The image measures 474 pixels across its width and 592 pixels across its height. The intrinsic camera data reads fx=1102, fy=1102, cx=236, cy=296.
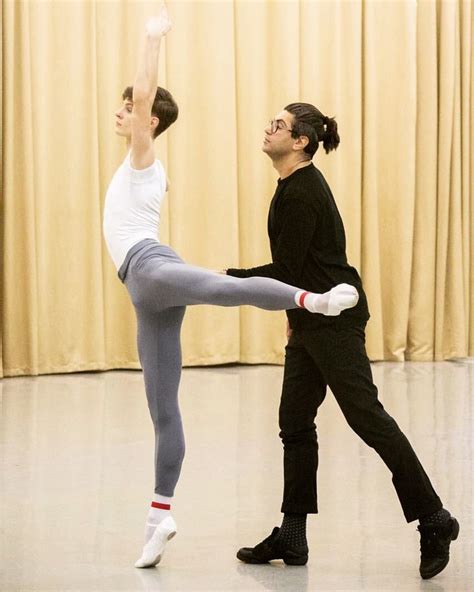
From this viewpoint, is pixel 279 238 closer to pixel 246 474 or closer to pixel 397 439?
pixel 397 439

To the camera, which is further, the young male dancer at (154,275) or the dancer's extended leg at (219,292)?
the young male dancer at (154,275)

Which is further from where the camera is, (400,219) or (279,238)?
(400,219)

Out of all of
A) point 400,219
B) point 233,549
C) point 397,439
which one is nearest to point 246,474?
point 233,549

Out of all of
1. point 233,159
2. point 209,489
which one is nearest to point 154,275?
point 209,489

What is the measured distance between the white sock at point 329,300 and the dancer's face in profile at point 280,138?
0.51 meters

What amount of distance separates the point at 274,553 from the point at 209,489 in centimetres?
81

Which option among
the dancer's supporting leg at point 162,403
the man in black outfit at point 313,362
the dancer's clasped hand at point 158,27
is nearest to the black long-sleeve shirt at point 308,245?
the man in black outfit at point 313,362

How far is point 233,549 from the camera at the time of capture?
320cm

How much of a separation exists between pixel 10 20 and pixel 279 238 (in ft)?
12.0

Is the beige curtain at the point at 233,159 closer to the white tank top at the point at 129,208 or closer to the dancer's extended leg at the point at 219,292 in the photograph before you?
the white tank top at the point at 129,208

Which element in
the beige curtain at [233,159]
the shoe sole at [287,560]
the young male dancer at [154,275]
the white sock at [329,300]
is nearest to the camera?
the white sock at [329,300]

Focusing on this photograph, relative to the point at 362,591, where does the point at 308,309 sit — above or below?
above

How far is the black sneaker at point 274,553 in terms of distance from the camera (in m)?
3.08

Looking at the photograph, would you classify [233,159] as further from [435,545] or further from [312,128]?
[435,545]
